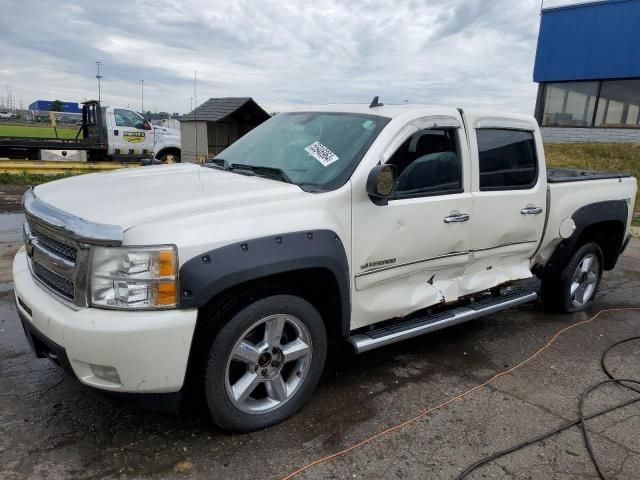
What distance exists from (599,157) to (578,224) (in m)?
13.5

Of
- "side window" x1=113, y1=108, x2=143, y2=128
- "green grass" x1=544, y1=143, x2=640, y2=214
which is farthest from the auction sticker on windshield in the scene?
"side window" x1=113, y1=108, x2=143, y2=128

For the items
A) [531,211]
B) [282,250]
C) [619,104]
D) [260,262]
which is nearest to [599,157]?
[619,104]

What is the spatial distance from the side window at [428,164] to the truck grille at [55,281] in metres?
1.96

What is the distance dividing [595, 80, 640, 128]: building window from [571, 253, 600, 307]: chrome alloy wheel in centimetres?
1592

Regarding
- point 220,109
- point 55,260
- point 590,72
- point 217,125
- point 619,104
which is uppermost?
point 590,72

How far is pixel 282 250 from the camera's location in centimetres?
277

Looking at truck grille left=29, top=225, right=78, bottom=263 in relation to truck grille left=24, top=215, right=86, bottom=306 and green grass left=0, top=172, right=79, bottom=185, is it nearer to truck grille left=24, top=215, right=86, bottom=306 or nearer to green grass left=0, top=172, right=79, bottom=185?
truck grille left=24, top=215, right=86, bottom=306

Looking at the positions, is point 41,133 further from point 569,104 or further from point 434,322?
point 434,322

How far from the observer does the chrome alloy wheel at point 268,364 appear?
2.85 meters

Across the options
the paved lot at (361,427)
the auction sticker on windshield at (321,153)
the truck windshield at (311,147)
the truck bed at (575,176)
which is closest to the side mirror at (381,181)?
the truck windshield at (311,147)

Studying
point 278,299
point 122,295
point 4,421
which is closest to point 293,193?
point 278,299

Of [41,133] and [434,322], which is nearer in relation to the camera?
[434,322]

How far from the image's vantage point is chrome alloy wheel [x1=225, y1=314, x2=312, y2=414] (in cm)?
285

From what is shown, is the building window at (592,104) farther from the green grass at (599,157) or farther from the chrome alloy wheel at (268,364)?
the chrome alloy wheel at (268,364)
